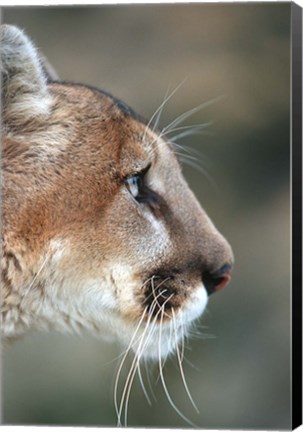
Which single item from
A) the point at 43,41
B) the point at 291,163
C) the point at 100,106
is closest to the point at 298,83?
the point at 291,163

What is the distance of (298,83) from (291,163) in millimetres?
320

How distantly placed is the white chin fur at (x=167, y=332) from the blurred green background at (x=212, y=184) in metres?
0.11

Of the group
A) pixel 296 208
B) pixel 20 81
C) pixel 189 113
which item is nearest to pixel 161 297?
pixel 296 208

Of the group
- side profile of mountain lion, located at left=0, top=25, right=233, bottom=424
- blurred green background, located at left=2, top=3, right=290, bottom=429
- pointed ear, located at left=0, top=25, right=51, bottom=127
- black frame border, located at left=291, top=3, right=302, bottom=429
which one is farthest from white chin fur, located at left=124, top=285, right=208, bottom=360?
pointed ear, located at left=0, top=25, right=51, bottom=127

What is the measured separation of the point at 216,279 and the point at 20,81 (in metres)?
1.09

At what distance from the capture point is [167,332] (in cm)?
382

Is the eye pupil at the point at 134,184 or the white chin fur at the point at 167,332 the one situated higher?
the eye pupil at the point at 134,184

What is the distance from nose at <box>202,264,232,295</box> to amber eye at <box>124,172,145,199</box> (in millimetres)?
417

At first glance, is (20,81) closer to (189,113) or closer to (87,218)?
(87,218)

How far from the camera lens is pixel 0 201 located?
353cm

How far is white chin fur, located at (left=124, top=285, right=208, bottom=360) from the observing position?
12.3 feet

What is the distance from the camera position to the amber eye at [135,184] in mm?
3621

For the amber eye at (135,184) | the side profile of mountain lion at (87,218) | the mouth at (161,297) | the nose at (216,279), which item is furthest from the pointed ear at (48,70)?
the nose at (216,279)

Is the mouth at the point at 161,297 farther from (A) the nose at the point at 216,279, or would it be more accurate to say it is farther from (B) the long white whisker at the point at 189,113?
(B) the long white whisker at the point at 189,113
